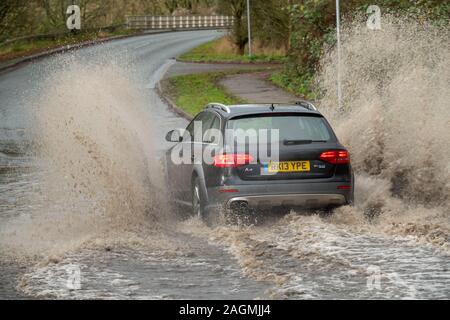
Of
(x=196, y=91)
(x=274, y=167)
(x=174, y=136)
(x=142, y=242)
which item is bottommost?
(x=196, y=91)

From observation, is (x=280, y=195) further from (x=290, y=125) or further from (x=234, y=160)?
(x=290, y=125)

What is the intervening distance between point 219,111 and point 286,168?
1.54 meters

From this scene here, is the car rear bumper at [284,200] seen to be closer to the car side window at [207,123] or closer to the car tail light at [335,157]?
the car tail light at [335,157]

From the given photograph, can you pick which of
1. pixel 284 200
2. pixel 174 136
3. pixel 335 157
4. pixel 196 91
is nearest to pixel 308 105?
pixel 335 157

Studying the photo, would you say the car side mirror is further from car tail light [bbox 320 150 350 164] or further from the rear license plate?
car tail light [bbox 320 150 350 164]

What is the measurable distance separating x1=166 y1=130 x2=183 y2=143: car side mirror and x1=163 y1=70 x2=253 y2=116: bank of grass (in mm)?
12318

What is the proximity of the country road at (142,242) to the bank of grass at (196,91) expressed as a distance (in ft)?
33.6

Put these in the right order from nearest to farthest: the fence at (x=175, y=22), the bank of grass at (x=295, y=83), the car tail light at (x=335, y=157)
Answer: the car tail light at (x=335, y=157) → the bank of grass at (x=295, y=83) → the fence at (x=175, y=22)

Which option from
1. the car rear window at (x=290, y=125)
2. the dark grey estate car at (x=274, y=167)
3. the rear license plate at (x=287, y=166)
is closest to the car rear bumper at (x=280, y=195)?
the dark grey estate car at (x=274, y=167)

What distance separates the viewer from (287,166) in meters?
11.2

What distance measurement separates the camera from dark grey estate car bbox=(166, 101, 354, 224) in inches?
439

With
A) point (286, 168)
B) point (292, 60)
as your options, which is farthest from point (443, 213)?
point (292, 60)

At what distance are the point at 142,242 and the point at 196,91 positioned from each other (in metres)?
21.7

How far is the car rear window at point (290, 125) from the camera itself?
453 inches
